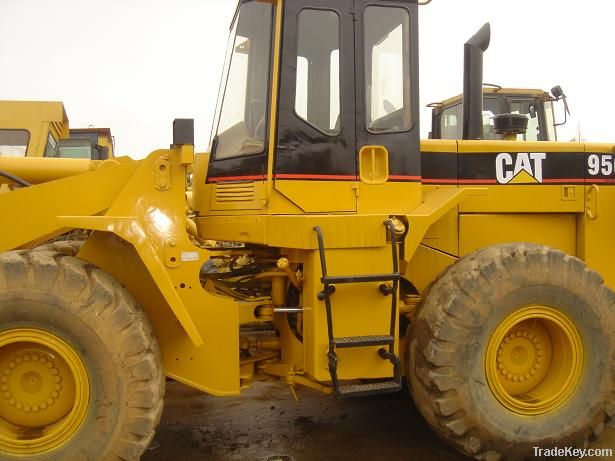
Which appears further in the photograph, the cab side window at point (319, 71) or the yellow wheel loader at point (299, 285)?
the cab side window at point (319, 71)

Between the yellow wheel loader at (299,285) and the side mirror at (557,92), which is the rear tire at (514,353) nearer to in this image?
the yellow wheel loader at (299,285)

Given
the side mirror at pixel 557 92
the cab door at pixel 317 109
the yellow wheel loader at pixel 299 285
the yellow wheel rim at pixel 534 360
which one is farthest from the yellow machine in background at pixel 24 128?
the side mirror at pixel 557 92

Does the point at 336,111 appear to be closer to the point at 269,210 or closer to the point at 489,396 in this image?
the point at 269,210

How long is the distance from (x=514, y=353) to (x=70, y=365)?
2.69 metres

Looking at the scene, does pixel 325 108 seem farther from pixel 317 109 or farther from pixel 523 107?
pixel 523 107

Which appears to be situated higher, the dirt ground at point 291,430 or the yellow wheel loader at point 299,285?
the yellow wheel loader at point 299,285

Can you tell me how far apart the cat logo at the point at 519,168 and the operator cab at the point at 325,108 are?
83 centimetres

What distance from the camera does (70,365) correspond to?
3293 mm

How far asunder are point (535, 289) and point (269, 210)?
1704 mm

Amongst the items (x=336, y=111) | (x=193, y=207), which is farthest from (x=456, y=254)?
(x=193, y=207)

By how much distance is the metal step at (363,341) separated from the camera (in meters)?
3.55

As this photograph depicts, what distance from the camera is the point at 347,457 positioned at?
4.11 meters

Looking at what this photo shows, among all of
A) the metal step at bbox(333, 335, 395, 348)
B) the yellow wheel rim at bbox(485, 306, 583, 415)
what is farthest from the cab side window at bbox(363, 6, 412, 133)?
the yellow wheel rim at bbox(485, 306, 583, 415)

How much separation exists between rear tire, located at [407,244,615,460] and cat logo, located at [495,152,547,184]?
2.55 feet
